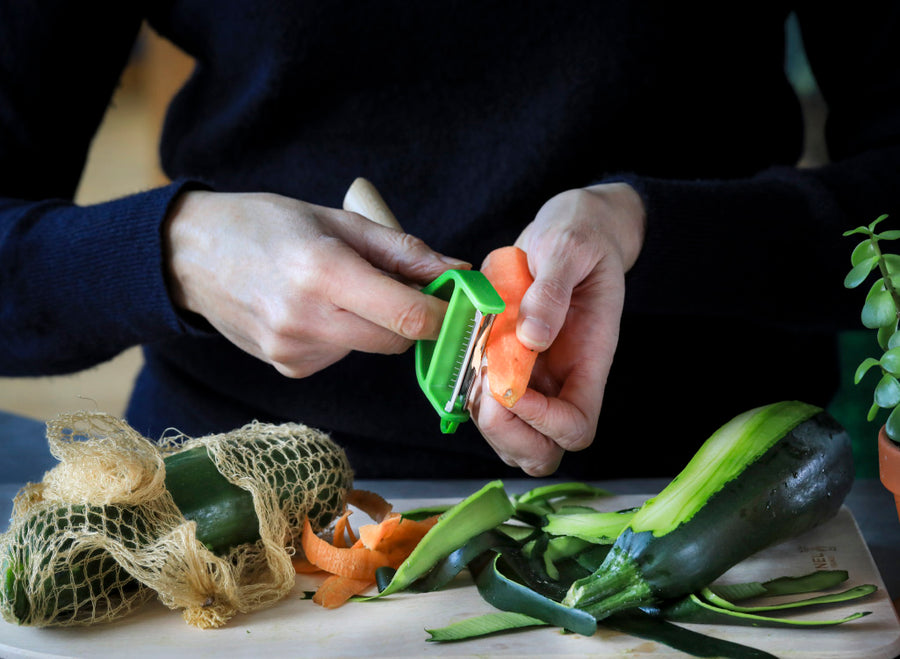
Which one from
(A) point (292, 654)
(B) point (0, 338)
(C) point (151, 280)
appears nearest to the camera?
(A) point (292, 654)

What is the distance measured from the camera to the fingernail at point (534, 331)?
87cm

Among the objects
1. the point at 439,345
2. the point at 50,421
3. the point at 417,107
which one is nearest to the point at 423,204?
the point at 417,107

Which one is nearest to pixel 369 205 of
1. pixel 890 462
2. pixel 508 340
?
pixel 508 340

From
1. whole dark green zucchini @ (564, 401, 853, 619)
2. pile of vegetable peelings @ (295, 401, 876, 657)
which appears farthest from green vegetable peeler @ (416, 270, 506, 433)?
whole dark green zucchini @ (564, 401, 853, 619)

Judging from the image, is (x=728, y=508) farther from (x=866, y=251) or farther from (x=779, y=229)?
(x=779, y=229)

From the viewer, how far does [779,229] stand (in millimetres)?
1224

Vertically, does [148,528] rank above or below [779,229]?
below

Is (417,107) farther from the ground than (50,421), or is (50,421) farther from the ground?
(417,107)

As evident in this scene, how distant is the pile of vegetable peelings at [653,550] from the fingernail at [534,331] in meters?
0.17

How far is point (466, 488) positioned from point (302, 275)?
0.44 meters

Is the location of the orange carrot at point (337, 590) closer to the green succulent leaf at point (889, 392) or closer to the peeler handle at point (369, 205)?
the peeler handle at point (369, 205)

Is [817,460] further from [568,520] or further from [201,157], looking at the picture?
[201,157]

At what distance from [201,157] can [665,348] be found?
2.61 ft

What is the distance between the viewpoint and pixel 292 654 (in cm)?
79
